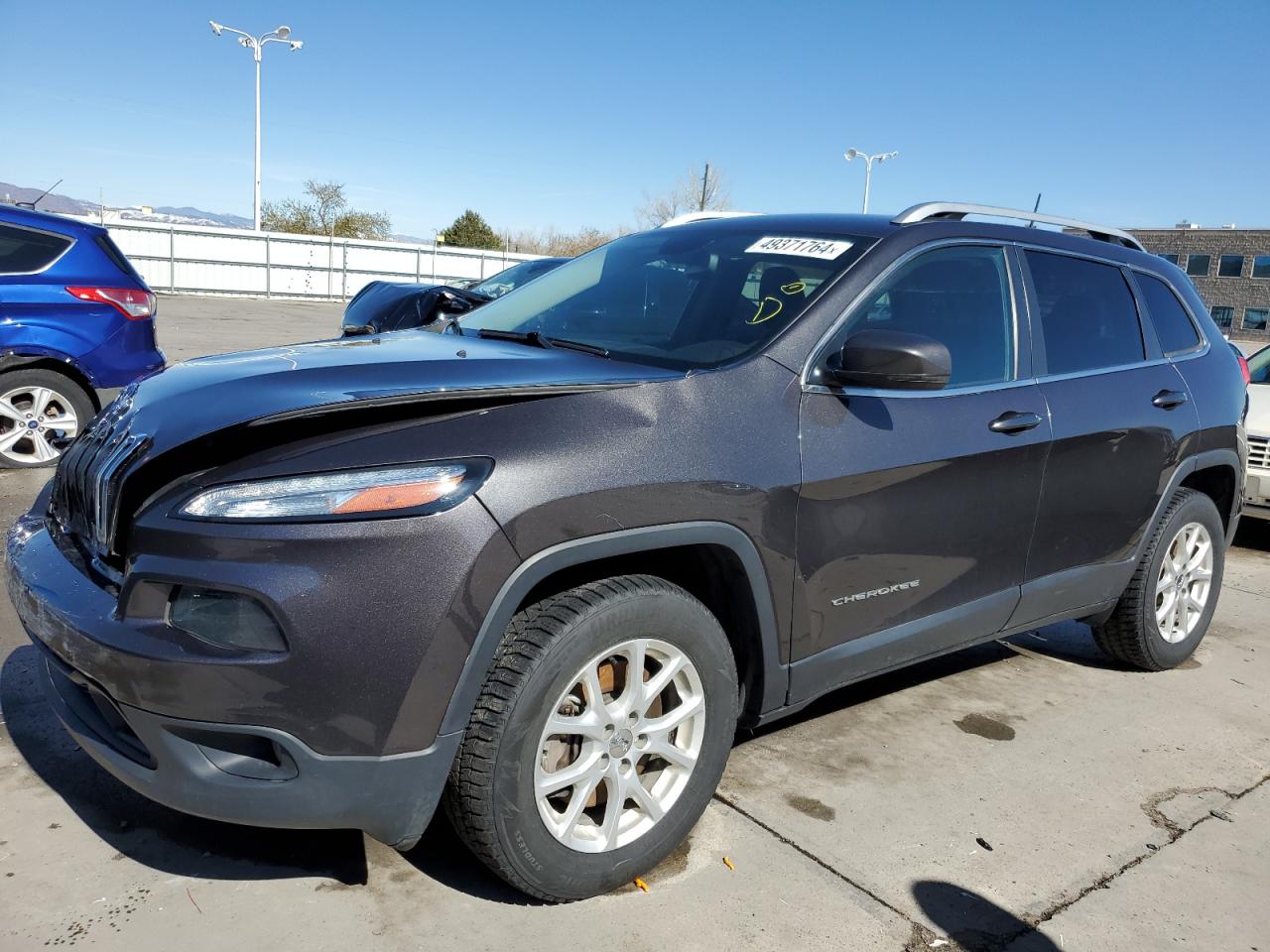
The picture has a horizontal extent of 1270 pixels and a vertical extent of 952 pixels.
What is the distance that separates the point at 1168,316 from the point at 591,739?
3.29 m

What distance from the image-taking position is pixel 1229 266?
6353 cm

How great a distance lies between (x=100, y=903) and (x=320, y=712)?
2.94ft

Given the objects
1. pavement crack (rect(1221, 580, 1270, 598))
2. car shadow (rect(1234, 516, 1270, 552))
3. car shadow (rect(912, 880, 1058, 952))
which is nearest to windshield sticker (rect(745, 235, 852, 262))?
car shadow (rect(912, 880, 1058, 952))

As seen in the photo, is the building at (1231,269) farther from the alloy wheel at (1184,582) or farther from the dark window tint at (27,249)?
the dark window tint at (27,249)

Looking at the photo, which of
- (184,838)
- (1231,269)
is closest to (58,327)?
(184,838)

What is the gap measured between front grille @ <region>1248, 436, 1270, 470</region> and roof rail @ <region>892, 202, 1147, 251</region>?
12.1ft

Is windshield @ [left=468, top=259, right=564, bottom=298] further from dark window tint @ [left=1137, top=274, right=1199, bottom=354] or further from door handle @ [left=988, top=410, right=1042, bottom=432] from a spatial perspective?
door handle @ [left=988, top=410, right=1042, bottom=432]

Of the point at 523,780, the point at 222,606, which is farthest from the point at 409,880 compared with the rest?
the point at 222,606

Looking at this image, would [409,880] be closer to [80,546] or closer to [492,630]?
[492,630]

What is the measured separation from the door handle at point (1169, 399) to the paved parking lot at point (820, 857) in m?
1.23

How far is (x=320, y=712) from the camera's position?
2.10 m

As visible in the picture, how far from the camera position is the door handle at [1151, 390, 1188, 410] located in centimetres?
404

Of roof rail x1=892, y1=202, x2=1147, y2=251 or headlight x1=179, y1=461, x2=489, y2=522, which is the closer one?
headlight x1=179, y1=461, x2=489, y2=522

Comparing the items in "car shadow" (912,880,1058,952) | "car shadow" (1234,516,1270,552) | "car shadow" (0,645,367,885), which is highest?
"car shadow" (0,645,367,885)
